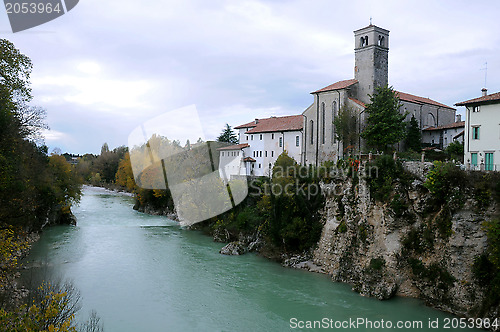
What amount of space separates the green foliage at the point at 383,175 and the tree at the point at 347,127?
8.97 metres

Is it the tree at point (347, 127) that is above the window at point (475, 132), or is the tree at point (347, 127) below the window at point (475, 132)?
above

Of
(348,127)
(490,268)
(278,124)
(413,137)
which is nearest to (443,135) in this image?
(413,137)

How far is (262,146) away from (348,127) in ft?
39.7

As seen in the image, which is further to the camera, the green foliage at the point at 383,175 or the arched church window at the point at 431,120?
the arched church window at the point at 431,120

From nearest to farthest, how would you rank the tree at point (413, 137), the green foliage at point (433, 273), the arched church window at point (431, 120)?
the green foliage at point (433, 273) → the tree at point (413, 137) → the arched church window at point (431, 120)

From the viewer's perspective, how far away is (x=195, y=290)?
17422mm

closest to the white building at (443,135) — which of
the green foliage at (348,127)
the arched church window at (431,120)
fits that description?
the arched church window at (431,120)

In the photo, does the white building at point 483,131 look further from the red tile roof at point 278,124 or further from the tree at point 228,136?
the tree at point 228,136

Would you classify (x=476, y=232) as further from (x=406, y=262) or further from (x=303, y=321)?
(x=303, y=321)

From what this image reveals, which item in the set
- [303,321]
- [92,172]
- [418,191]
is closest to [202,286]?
[303,321]

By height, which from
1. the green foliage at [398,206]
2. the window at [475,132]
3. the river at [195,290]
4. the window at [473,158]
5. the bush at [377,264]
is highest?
the window at [475,132]

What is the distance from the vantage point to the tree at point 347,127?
2777cm

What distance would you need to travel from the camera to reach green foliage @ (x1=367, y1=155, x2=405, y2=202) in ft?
60.0

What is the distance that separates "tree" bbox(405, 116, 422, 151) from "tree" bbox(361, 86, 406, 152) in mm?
3012
